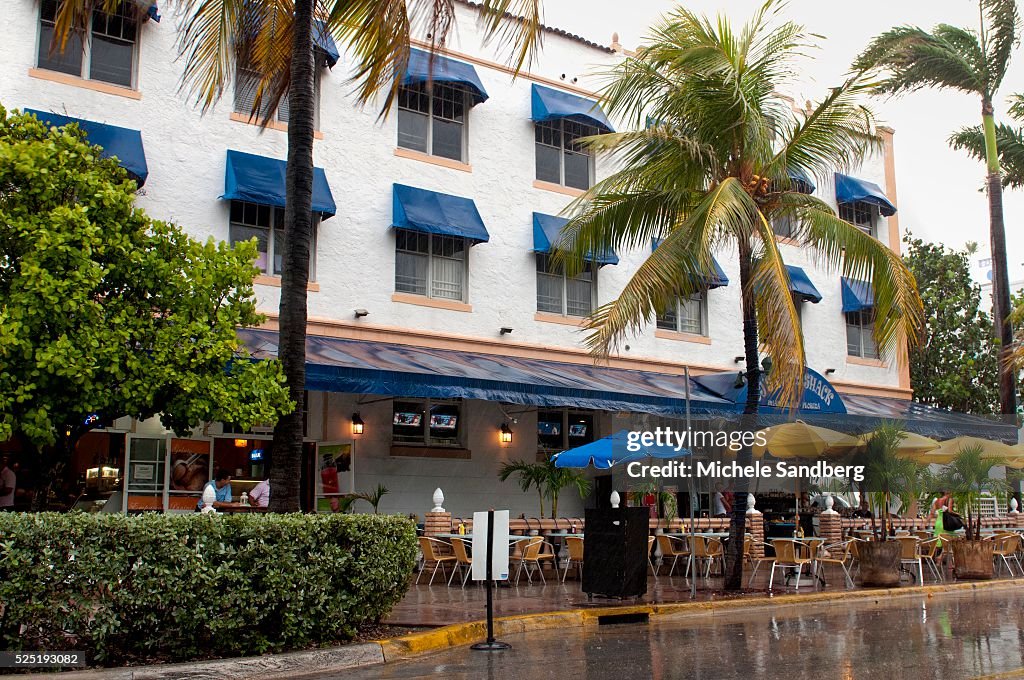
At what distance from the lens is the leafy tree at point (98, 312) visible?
10.0 m

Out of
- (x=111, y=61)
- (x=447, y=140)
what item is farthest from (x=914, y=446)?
(x=111, y=61)

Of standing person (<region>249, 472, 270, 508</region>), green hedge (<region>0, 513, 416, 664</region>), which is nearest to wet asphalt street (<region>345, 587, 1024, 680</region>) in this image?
green hedge (<region>0, 513, 416, 664</region>)

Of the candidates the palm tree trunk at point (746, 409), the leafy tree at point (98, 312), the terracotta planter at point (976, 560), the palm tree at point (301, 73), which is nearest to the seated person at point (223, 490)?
the leafy tree at point (98, 312)

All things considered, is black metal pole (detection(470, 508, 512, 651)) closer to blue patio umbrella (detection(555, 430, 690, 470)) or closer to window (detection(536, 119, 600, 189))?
blue patio umbrella (detection(555, 430, 690, 470))

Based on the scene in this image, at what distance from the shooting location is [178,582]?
8.56 meters

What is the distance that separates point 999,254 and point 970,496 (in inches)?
324

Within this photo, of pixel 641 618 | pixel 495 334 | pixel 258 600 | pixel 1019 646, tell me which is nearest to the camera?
pixel 258 600

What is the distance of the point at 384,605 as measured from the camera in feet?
33.7

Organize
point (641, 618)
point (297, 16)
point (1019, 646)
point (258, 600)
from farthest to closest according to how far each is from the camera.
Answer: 1. point (641, 618)
2. point (297, 16)
3. point (1019, 646)
4. point (258, 600)

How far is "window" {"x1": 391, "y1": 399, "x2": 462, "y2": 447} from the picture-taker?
20.1 m

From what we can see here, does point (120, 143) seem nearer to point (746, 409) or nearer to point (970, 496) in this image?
point (746, 409)

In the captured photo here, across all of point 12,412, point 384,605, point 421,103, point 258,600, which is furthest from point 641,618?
point 421,103

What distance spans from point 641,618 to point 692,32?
8.79 m

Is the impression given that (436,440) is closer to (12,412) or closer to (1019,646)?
(12,412)
